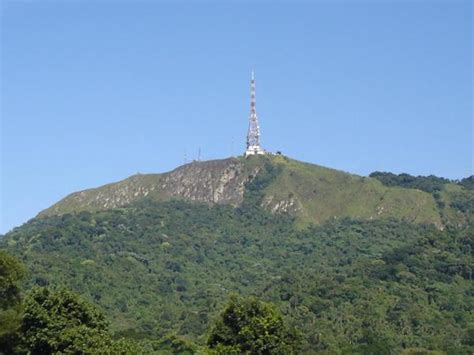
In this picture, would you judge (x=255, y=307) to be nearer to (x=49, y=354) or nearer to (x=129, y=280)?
(x=49, y=354)

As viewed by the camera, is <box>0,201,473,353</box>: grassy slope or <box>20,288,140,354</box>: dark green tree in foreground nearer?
<box>20,288,140,354</box>: dark green tree in foreground

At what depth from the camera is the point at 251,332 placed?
174 ft

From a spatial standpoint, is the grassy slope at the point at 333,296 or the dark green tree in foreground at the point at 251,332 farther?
the grassy slope at the point at 333,296

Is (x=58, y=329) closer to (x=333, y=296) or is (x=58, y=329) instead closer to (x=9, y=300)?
(x=9, y=300)

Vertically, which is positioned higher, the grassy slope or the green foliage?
the grassy slope

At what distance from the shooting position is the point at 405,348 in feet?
405

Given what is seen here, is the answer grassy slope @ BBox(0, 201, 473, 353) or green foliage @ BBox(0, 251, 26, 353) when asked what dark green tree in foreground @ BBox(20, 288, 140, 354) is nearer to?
green foliage @ BBox(0, 251, 26, 353)

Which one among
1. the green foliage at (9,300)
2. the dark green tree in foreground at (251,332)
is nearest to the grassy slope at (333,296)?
the dark green tree in foreground at (251,332)

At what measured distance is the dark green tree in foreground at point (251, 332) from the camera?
5275 centimetres

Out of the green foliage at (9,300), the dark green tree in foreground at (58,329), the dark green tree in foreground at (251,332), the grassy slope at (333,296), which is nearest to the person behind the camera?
the dark green tree in foreground at (58,329)

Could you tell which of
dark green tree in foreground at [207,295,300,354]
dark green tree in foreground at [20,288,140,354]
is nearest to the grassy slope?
dark green tree in foreground at [207,295,300,354]

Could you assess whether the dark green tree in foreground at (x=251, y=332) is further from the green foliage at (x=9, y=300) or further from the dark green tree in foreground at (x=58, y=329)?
the green foliage at (x=9, y=300)

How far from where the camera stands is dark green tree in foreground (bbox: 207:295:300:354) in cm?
5275

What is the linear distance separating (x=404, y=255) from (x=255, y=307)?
116 meters
